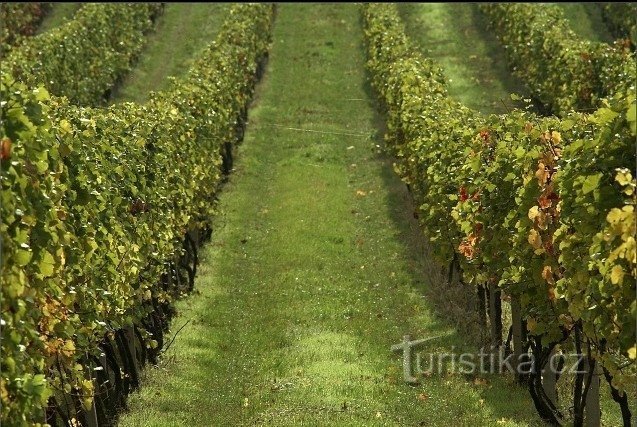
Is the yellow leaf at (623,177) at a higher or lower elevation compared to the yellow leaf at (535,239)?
higher

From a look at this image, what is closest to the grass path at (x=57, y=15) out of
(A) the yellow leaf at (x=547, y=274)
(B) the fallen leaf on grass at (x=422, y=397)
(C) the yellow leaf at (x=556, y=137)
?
(B) the fallen leaf on grass at (x=422, y=397)

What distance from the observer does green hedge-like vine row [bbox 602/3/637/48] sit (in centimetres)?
4619

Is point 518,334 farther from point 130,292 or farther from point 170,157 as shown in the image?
point 170,157

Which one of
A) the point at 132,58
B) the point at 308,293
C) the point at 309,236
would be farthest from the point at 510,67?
the point at 308,293

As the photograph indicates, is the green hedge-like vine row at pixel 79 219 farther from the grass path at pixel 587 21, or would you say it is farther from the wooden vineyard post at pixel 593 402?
the grass path at pixel 587 21

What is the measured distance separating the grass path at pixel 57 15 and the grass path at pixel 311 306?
20.0 metres

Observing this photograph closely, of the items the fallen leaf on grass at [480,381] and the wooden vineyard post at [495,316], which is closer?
the fallen leaf on grass at [480,381]

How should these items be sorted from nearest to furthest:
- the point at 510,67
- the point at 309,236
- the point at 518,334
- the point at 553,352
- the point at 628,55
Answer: the point at 553,352 → the point at 518,334 → the point at 309,236 → the point at 628,55 → the point at 510,67

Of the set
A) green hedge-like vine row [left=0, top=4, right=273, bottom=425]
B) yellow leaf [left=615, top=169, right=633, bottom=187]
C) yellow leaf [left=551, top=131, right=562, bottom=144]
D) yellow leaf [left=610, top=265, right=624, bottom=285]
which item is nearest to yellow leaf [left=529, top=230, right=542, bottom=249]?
yellow leaf [left=551, top=131, right=562, bottom=144]

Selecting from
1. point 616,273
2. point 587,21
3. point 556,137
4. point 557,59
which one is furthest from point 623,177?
point 587,21

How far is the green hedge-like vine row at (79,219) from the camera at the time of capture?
995 cm

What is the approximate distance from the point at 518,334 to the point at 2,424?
371 inches

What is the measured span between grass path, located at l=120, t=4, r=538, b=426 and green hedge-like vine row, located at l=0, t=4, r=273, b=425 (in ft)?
4.48

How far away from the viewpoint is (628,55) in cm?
3044
